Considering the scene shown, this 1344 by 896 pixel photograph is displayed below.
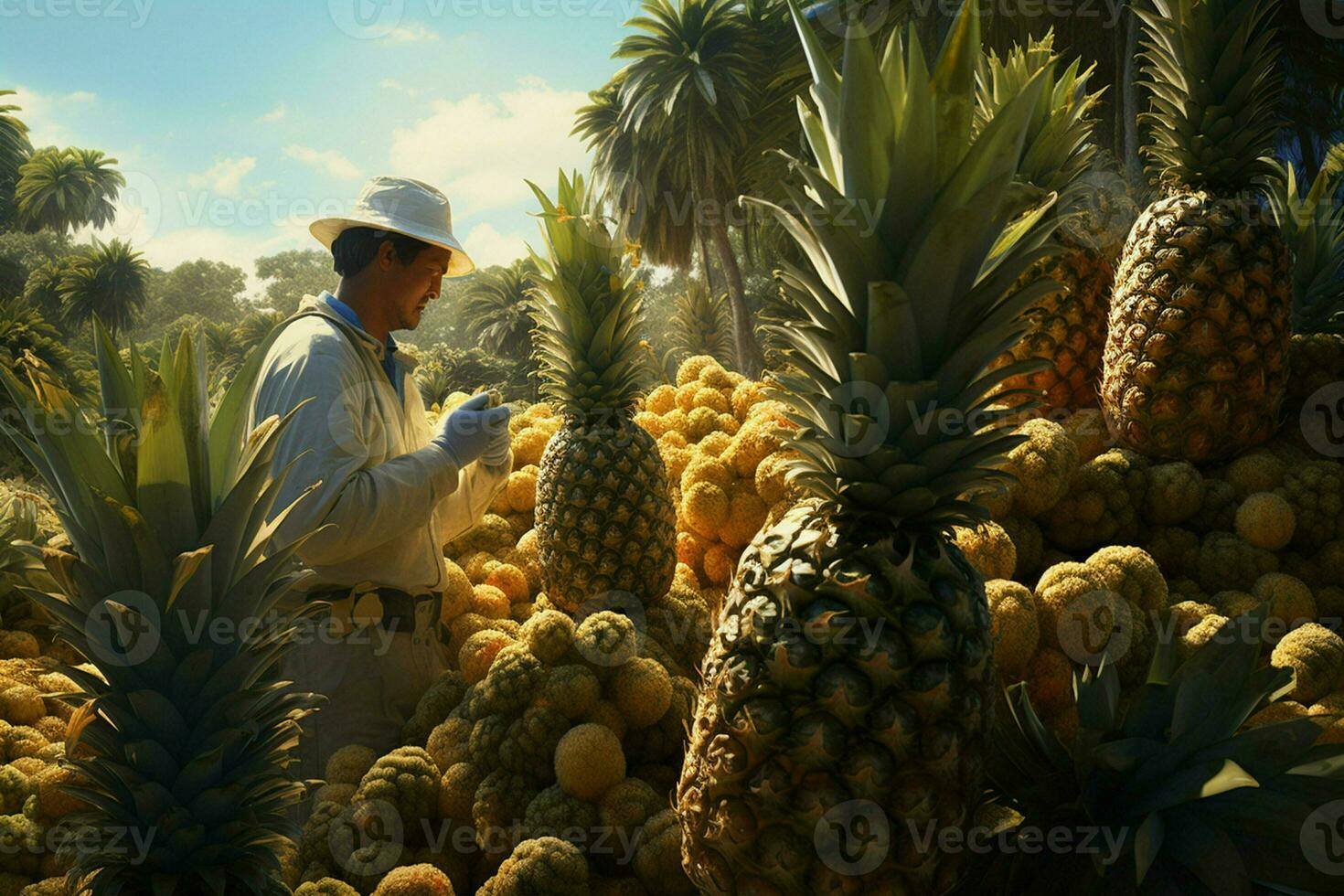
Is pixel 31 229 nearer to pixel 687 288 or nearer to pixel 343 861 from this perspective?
pixel 687 288

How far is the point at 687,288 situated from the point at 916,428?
2769 cm

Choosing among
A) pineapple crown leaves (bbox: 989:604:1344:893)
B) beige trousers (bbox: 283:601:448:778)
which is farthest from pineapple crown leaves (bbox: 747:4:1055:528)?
beige trousers (bbox: 283:601:448:778)

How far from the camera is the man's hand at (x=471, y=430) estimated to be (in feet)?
11.9

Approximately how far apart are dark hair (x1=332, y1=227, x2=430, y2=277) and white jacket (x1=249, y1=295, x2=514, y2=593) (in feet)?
0.82

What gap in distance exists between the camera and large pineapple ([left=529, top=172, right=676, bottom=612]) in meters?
4.07

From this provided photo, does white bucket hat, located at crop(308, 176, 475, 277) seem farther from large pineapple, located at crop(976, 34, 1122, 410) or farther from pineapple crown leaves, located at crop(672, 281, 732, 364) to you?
pineapple crown leaves, located at crop(672, 281, 732, 364)

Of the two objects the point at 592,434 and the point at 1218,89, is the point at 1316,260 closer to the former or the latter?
the point at 1218,89

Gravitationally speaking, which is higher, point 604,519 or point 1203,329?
point 1203,329

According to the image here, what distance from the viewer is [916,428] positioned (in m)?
2.05

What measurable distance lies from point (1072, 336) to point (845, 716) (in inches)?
125

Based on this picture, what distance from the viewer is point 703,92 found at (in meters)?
22.7

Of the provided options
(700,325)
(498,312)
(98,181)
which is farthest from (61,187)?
(700,325)

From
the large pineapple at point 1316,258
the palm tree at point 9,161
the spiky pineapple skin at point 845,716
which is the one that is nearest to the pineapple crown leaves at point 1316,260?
the large pineapple at point 1316,258

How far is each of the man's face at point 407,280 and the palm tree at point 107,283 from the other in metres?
30.5
